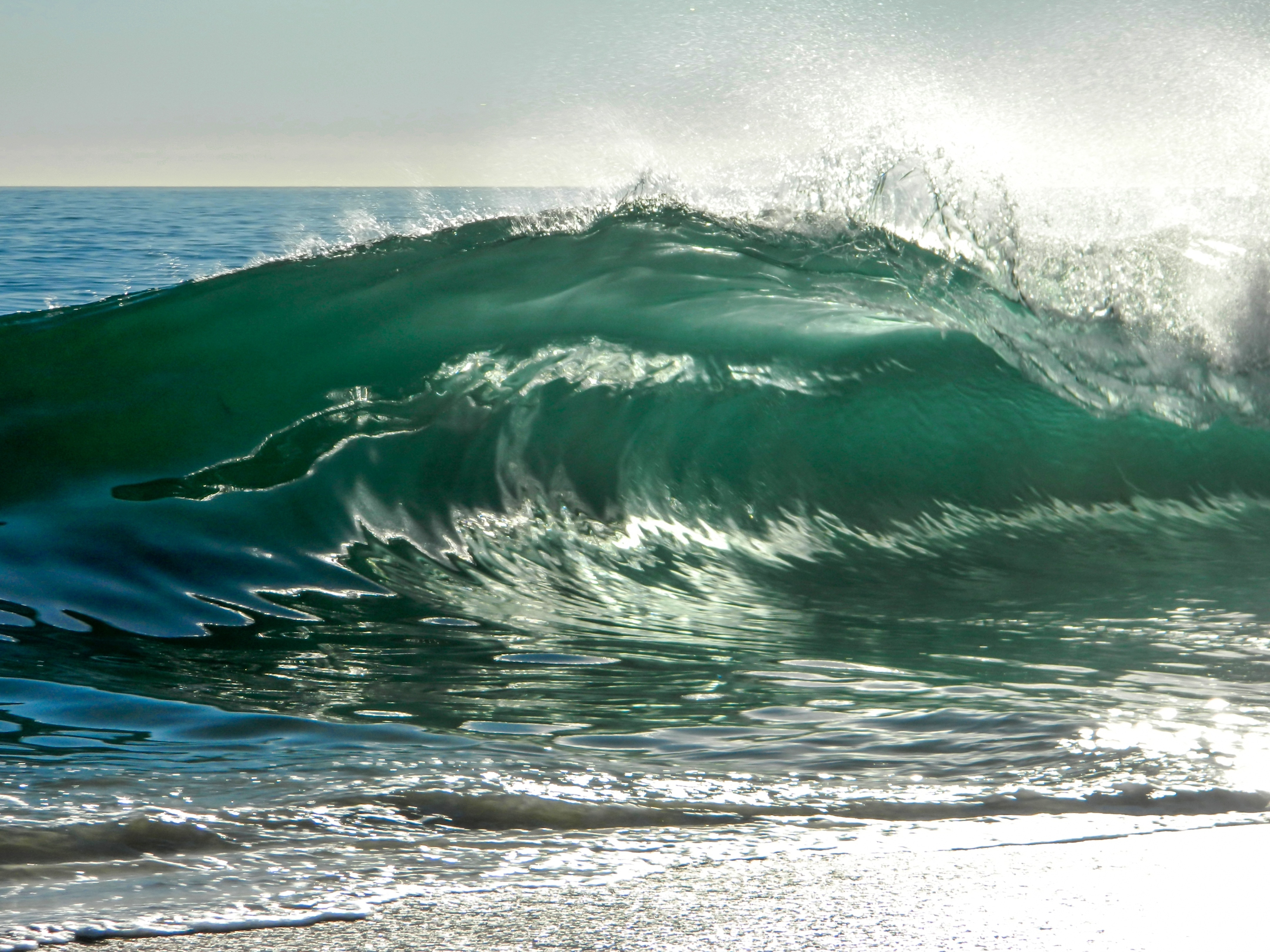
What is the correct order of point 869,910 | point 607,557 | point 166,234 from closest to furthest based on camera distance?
point 869,910, point 607,557, point 166,234

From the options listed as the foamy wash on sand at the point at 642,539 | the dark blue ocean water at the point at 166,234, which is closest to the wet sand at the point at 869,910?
the foamy wash on sand at the point at 642,539

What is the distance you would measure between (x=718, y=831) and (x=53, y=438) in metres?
2.88

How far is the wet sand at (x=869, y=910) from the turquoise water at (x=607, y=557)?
0.23ft

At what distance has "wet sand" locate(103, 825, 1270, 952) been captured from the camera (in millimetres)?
1255

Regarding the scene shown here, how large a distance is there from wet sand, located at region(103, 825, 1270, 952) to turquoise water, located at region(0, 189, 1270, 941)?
7 cm

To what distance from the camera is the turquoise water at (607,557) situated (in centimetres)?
167

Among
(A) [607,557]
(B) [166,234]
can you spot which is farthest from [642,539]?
(B) [166,234]

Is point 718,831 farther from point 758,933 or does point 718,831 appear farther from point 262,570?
point 262,570

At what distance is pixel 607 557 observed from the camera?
11.4ft

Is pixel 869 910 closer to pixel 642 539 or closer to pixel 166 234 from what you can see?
pixel 642 539

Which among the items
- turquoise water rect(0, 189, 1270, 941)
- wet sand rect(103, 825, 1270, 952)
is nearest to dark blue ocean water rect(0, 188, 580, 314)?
turquoise water rect(0, 189, 1270, 941)

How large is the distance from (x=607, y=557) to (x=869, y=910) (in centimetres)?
218

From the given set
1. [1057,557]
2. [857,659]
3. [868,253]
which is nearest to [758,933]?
[857,659]

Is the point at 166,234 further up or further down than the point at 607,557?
further up
